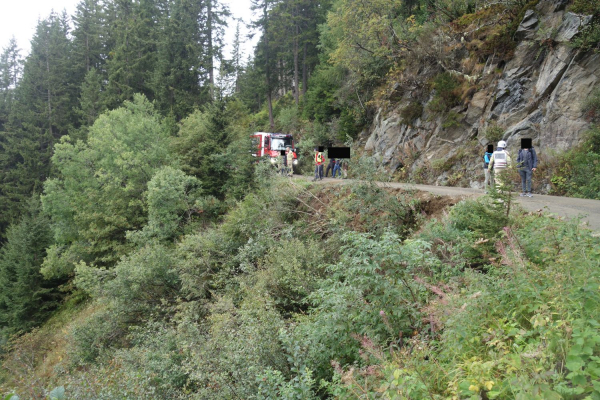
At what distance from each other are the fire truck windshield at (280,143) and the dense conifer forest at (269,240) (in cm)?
208

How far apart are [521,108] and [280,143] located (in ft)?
48.4

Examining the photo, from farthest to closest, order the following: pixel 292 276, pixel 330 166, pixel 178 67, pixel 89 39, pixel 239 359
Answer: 1. pixel 89 39
2. pixel 178 67
3. pixel 330 166
4. pixel 292 276
5. pixel 239 359

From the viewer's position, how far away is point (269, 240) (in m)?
11.7

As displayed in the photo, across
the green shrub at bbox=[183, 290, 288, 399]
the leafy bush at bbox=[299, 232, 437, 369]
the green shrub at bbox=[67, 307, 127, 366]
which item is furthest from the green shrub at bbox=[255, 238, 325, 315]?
the green shrub at bbox=[67, 307, 127, 366]

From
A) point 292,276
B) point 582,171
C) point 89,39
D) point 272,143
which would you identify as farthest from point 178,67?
point 582,171

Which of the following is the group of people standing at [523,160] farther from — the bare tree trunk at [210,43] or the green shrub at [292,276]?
the bare tree trunk at [210,43]

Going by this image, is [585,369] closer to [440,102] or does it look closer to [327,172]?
[440,102]

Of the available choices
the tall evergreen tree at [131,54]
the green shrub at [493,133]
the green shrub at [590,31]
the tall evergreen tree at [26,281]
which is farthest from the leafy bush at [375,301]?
the tall evergreen tree at [131,54]

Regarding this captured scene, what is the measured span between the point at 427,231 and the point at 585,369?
5.39 metres

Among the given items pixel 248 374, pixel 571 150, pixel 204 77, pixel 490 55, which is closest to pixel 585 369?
pixel 248 374

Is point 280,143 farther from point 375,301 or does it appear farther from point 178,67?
point 375,301

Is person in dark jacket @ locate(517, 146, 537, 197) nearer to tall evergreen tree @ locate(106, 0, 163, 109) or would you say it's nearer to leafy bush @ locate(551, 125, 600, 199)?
leafy bush @ locate(551, 125, 600, 199)

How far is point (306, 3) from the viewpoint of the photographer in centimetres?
3969

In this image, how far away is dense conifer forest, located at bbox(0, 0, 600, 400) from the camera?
11.6 ft
